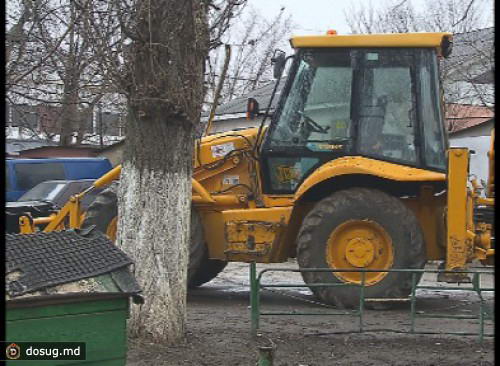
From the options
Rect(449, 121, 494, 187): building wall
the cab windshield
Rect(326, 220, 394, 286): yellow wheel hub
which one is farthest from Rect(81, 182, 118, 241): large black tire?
Rect(449, 121, 494, 187): building wall

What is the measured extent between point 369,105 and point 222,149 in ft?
6.60

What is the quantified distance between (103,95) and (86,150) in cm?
1679

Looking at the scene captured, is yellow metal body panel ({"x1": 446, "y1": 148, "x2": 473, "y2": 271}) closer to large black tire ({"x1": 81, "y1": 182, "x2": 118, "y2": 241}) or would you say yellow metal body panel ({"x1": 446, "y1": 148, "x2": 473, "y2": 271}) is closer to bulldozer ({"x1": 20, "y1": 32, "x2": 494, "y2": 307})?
bulldozer ({"x1": 20, "y1": 32, "x2": 494, "y2": 307})

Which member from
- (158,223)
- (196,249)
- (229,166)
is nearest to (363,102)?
(229,166)

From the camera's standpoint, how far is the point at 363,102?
10.6m

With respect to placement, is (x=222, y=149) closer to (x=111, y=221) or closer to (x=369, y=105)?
(x=111, y=221)

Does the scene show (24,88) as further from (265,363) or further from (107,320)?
(265,363)

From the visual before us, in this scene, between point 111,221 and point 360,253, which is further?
point 111,221

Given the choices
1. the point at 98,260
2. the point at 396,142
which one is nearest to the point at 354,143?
the point at 396,142

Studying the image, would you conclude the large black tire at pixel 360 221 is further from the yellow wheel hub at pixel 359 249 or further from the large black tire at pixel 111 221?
the large black tire at pixel 111 221

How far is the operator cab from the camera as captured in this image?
10.5 m

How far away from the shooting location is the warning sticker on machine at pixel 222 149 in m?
11.4

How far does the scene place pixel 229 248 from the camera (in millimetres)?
10883

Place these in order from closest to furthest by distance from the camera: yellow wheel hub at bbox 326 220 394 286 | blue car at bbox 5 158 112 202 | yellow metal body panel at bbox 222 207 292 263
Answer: yellow wheel hub at bbox 326 220 394 286 < yellow metal body panel at bbox 222 207 292 263 < blue car at bbox 5 158 112 202
